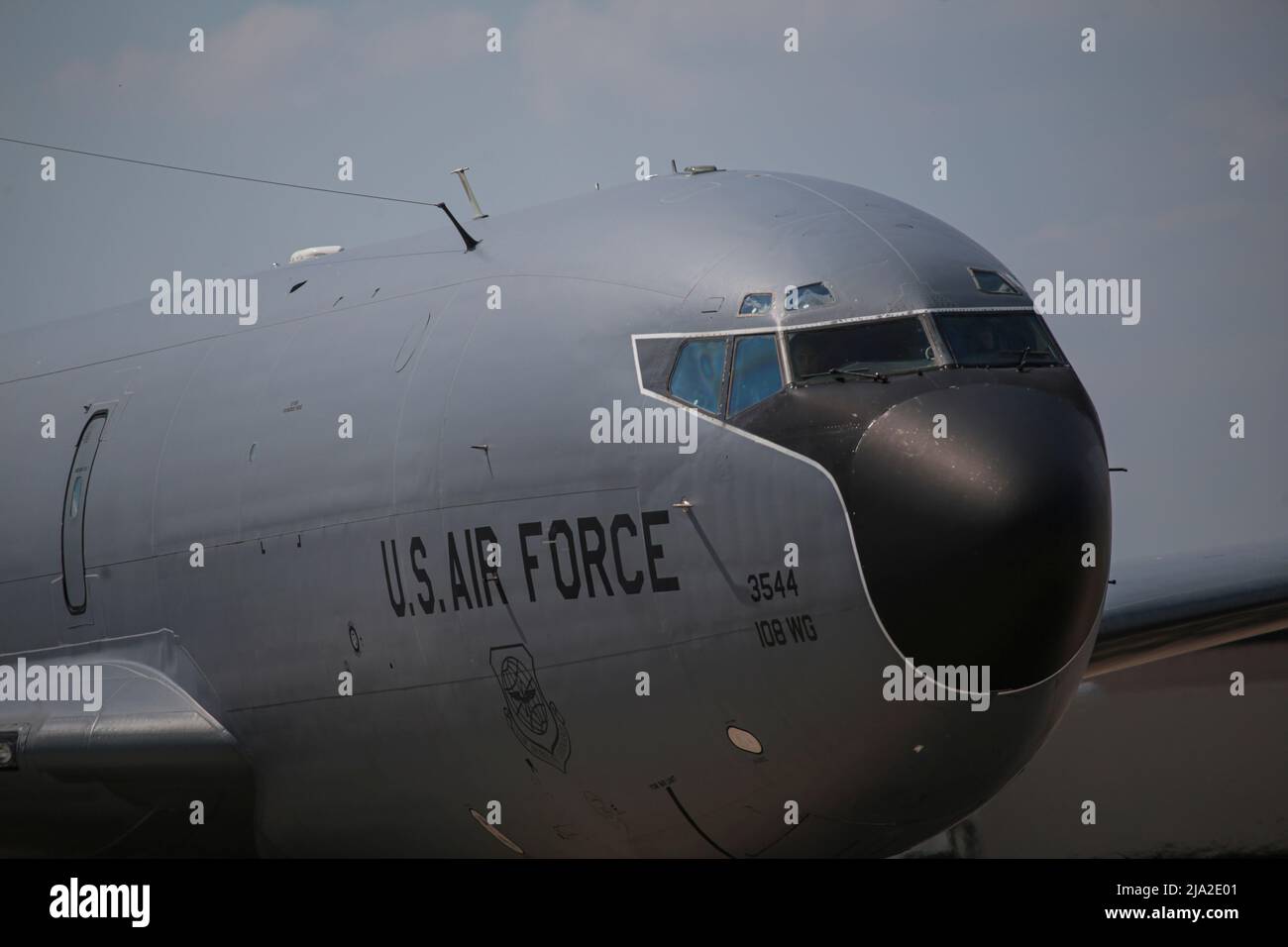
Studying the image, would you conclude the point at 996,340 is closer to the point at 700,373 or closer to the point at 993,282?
the point at 993,282

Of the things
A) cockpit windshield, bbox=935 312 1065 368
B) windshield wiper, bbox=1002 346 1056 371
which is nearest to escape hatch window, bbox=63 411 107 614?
cockpit windshield, bbox=935 312 1065 368

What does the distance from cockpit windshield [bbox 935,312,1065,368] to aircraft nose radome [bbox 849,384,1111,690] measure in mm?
518

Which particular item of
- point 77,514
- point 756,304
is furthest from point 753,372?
point 77,514

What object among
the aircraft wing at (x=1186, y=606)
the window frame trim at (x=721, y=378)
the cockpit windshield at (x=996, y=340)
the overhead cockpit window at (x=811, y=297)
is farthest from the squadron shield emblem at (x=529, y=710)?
the aircraft wing at (x=1186, y=606)

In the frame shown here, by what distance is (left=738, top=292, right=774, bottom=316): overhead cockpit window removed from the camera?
9.44 metres

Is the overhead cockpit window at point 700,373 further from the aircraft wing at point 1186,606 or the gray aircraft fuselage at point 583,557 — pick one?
the aircraft wing at point 1186,606

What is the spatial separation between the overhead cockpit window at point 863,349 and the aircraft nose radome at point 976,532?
43 cm

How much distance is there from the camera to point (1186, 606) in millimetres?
16031

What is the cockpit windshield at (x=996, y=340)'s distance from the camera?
9188 millimetres

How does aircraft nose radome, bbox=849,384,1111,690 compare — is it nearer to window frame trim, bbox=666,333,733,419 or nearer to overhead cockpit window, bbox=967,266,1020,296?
window frame trim, bbox=666,333,733,419

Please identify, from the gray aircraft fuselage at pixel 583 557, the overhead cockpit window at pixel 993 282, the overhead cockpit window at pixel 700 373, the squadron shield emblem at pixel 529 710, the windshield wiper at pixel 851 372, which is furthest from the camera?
the squadron shield emblem at pixel 529 710
